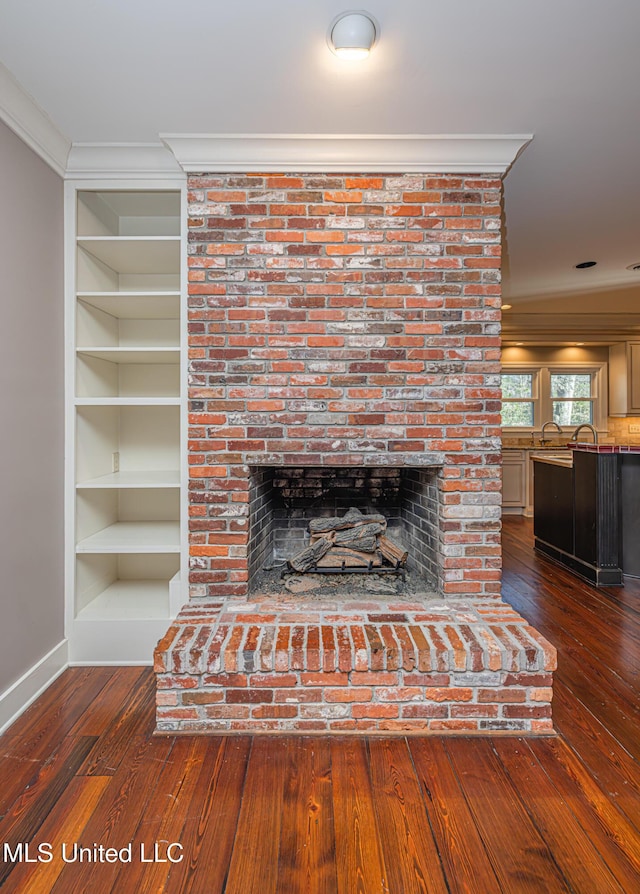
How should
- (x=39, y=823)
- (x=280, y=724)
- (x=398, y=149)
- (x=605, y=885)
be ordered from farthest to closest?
(x=398, y=149) → (x=280, y=724) → (x=39, y=823) → (x=605, y=885)

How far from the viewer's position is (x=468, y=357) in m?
2.20

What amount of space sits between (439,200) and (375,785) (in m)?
2.32

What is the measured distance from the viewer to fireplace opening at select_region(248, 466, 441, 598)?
2354 mm

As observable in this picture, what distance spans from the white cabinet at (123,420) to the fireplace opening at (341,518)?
1.46 feet

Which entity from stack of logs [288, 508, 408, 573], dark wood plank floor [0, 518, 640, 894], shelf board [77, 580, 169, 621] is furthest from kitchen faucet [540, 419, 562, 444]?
shelf board [77, 580, 169, 621]

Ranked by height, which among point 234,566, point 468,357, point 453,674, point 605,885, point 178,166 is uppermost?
point 178,166

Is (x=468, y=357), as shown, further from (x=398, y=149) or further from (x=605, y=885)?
(x=605, y=885)

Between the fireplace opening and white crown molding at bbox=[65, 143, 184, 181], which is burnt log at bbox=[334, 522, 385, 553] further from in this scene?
white crown molding at bbox=[65, 143, 184, 181]

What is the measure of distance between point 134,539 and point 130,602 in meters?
0.34

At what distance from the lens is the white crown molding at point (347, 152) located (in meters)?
2.10

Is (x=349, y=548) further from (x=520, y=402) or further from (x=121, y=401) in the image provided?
(x=520, y=402)

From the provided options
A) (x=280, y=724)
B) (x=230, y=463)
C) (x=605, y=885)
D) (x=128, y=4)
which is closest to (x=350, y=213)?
(x=128, y=4)

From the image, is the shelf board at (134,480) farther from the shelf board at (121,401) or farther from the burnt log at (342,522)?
the burnt log at (342,522)

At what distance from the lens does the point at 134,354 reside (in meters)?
2.43
